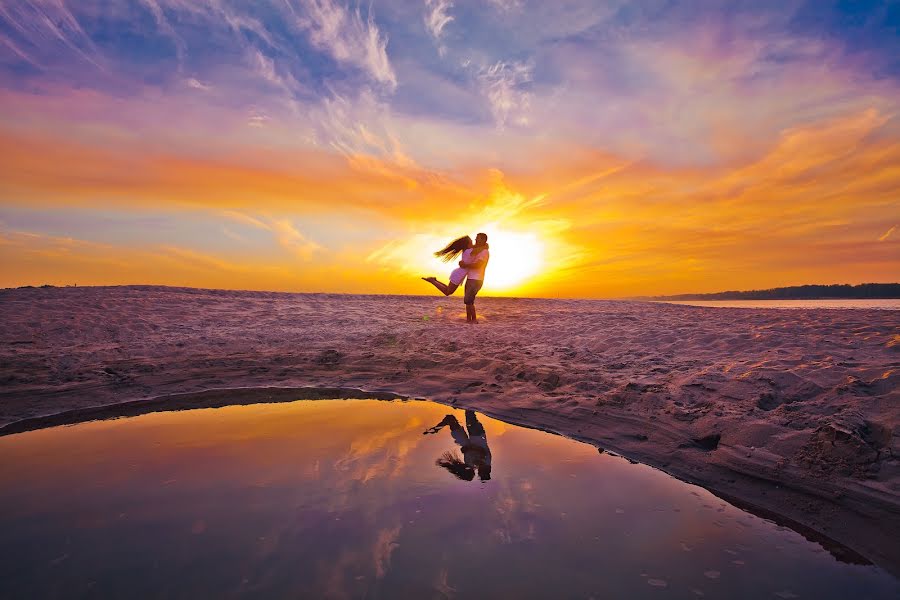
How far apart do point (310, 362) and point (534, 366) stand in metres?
4.09

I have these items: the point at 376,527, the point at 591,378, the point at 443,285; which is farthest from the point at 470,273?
the point at 376,527

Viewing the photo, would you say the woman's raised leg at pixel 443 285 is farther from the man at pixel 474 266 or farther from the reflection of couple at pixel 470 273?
the man at pixel 474 266

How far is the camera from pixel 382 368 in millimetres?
7652

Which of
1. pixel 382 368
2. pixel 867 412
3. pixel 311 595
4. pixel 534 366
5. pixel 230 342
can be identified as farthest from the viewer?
pixel 230 342

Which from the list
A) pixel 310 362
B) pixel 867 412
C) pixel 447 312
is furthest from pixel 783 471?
pixel 447 312

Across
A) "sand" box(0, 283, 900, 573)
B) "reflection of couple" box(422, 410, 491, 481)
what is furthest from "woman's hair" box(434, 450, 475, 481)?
"sand" box(0, 283, 900, 573)

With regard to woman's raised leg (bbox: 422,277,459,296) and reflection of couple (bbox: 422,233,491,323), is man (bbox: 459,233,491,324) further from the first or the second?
woman's raised leg (bbox: 422,277,459,296)

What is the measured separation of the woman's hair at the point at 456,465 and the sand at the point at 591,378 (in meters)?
1.36

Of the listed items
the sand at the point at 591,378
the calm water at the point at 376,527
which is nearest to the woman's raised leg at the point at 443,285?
the sand at the point at 591,378

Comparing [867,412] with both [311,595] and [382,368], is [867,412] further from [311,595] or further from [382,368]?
[382,368]

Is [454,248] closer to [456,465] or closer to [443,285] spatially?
[443,285]

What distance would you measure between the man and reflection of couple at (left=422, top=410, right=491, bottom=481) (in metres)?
7.91

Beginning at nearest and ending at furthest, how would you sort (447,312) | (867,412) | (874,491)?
(874,491) → (867,412) → (447,312)

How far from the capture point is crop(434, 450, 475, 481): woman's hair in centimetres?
350
